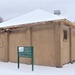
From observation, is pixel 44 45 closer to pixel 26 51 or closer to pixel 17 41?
pixel 26 51

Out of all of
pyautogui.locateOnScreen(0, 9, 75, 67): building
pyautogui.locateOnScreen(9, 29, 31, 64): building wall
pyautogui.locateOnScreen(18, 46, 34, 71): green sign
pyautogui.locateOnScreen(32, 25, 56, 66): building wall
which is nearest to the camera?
pyautogui.locateOnScreen(18, 46, 34, 71): green sign

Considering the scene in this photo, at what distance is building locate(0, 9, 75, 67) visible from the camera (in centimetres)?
1188

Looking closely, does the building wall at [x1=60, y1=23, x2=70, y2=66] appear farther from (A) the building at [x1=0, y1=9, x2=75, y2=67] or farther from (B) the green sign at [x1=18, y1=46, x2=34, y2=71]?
(B) the green sign at [x1=18, y1=46, x2=34, y2=71]

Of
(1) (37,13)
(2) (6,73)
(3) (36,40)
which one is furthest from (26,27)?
(2) (6,73)

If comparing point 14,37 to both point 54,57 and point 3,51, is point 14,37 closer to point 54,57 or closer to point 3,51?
point 3,51

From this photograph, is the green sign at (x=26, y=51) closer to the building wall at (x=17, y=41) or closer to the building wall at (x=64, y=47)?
the building wall at (x=17, y=41)

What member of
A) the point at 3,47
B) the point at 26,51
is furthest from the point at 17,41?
the point at 26,51

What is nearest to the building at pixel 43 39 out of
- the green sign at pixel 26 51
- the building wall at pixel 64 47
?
the building wall at pixel 64 47

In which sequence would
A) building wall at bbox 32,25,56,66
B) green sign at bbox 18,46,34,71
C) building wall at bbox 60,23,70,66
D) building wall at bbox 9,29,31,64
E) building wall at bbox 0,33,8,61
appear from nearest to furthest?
green sign at bbox 18,46,34,71, building wall at bbox 60,23,70,66, building wall at bbox 32,25,56,66, building wall at bbox 9,29,31,64, building wall at bbox 0,33,8,61

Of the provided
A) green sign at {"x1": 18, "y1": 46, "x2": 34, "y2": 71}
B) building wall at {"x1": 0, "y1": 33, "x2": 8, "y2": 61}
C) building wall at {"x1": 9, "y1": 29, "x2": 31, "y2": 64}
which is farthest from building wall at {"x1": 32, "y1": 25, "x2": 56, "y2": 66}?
building wall at {"x1": 0, "y1": 33, "x2": 8, "y2": 61}

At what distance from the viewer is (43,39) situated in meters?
12.7

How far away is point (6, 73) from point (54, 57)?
3.46 metres

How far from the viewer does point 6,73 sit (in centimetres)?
1002

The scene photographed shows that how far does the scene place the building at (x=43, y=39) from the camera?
39.0ft
